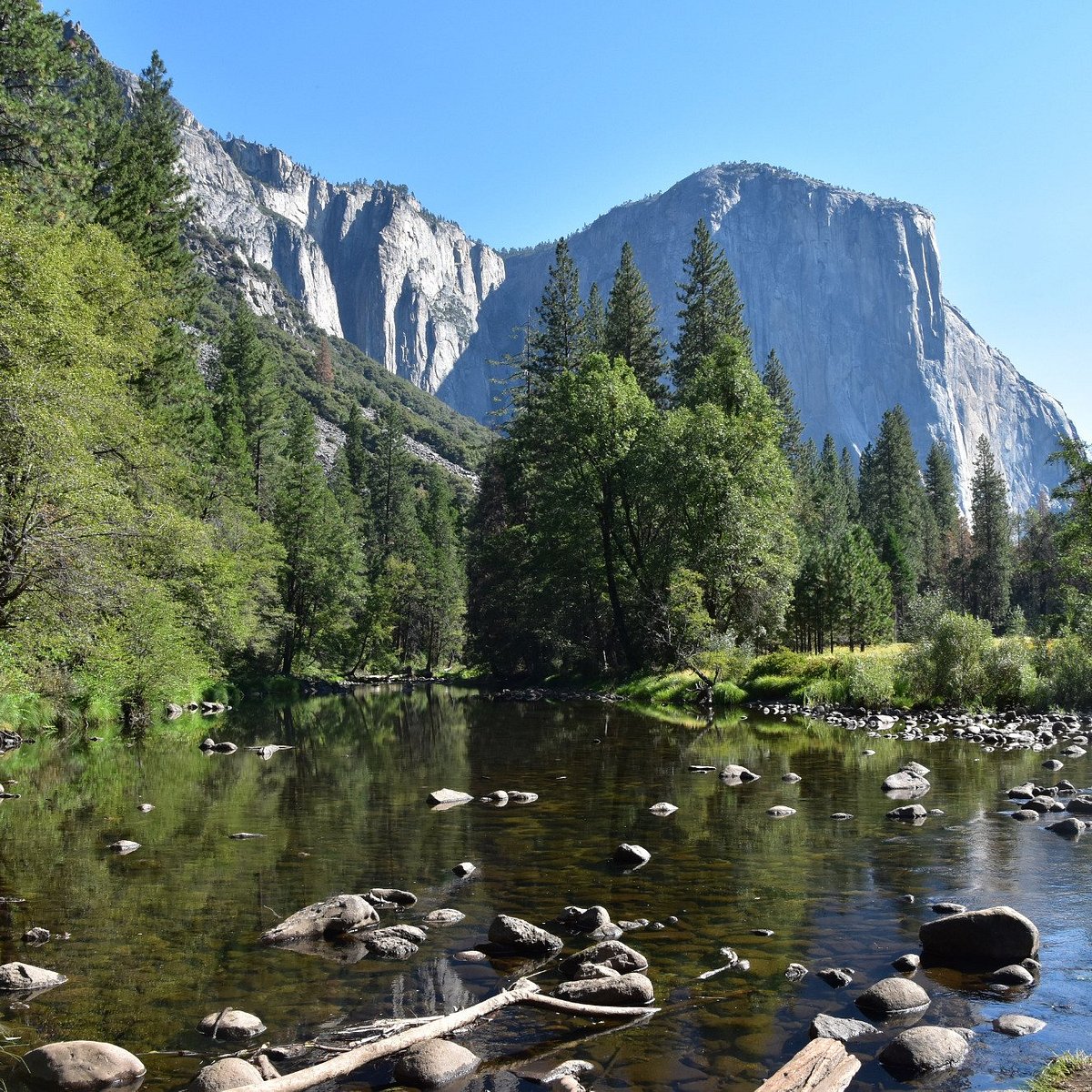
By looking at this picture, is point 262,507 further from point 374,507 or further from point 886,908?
point 886,908

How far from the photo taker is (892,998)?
6.22 metres

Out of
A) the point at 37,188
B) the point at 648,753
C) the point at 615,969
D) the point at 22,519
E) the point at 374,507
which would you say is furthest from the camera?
the point at 374,507

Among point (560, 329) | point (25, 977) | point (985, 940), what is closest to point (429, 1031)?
point (25, 977)

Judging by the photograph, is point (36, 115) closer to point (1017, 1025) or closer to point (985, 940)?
point (985, 940)

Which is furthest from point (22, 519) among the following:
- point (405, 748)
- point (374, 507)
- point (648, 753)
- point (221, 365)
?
point (374, 507)

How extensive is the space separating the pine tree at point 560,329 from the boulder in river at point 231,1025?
170ft

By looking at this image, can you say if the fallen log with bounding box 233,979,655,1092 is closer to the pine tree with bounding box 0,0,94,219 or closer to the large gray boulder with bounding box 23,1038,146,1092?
the large gray boulder with bounding box 23,1038,146,1092

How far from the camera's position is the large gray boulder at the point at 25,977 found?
6617mm

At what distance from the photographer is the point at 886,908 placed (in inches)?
332

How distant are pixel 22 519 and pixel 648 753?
14215mm

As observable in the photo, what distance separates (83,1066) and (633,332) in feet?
177

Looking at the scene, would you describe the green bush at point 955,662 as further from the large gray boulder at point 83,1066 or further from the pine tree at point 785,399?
the pine tree at point 785,399

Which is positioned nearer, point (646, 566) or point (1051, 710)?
point (1051, 710)

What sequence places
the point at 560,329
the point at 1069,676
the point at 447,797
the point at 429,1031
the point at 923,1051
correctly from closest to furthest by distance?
the point at 923,1051 → the point at 429,1031 → the point at 447,797 → the point at 1069,676 → the point at 560,329
